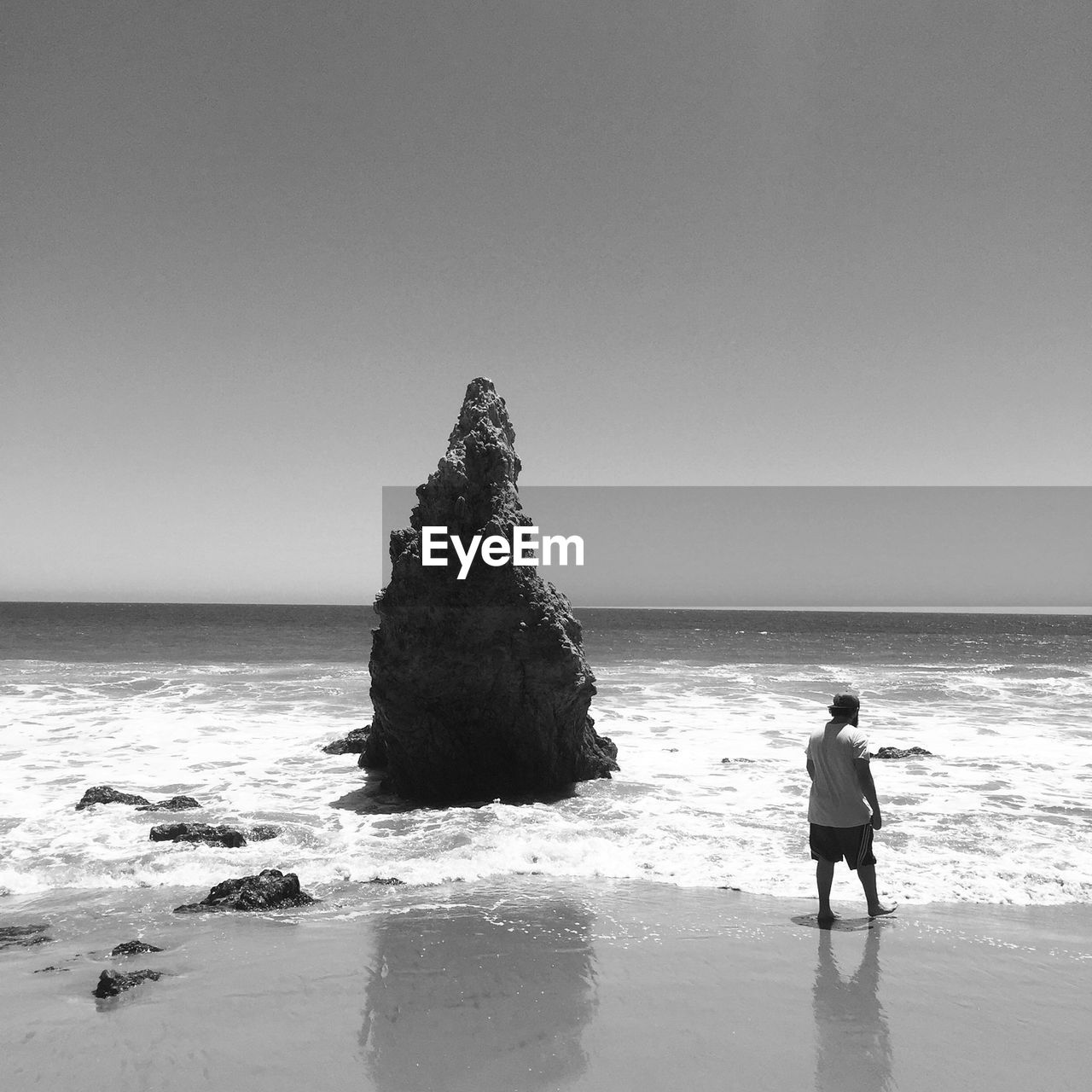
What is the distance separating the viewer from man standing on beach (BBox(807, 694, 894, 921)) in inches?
230

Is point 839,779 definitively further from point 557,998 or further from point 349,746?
point 349,746

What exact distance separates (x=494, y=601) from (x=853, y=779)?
19.1 ft

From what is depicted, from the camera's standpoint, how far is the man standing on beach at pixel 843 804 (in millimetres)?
5836

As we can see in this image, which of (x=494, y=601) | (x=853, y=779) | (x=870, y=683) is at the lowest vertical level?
(x=870, y=683)

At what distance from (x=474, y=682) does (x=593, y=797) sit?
2.13m

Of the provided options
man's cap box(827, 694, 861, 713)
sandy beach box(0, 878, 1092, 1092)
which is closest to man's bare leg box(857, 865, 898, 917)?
sandy beach box(0, 878, 1092, 1092)

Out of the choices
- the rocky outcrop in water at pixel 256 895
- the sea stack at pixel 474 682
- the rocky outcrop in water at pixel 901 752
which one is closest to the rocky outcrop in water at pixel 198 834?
the rocky outcrop in water at pixel 256 895

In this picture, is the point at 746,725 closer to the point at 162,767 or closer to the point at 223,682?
the point at 162,767

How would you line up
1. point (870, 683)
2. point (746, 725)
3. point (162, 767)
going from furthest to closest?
point (870, 683)
point (746, 725)
point (162, 767)

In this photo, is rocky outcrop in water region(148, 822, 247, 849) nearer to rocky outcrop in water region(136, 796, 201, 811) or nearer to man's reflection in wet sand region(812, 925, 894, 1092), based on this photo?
rocky outcrop in water region(136, 796, 201, 811)

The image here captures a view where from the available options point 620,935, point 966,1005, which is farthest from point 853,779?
point 620,935

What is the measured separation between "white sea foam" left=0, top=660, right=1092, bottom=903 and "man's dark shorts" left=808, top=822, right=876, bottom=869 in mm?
893

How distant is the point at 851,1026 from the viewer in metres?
4.31

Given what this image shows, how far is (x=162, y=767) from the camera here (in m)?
12.2
